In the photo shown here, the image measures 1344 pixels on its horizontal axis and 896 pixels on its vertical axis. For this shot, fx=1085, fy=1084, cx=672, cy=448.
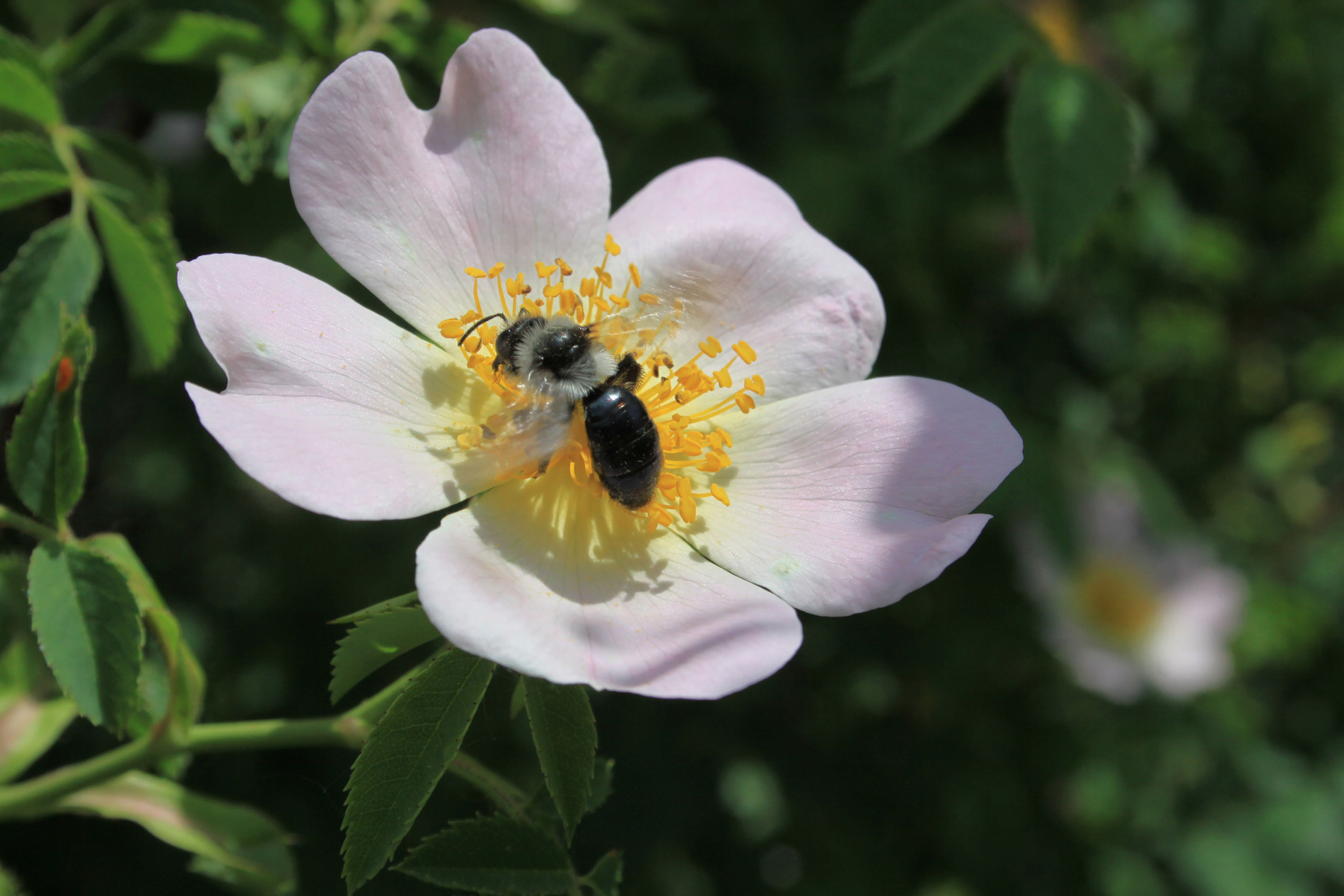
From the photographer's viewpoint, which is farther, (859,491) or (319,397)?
(859,491)

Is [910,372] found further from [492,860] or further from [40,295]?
[40,295]

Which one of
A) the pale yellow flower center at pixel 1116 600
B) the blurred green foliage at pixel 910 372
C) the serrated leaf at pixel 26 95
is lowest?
the pale yellow flower center at pixel 1116 600

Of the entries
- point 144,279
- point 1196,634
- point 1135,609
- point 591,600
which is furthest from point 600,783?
point 1135,609

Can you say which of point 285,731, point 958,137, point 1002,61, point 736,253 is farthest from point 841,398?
point 958,137

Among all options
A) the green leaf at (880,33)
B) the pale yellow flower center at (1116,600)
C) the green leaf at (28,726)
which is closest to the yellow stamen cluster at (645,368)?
the green leaf at (880,33)

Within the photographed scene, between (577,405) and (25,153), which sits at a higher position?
(25,153)

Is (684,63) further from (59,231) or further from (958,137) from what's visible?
(59,231)

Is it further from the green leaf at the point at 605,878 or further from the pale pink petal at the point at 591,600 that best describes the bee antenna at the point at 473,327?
the green leaf at the point at 605,878
